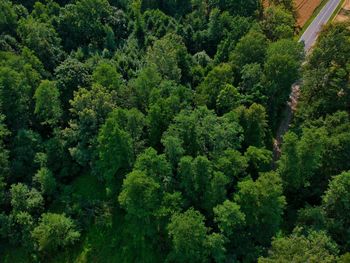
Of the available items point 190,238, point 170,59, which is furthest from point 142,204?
point 170,59

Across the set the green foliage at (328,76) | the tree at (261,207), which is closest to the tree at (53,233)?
the tree at (261,207)

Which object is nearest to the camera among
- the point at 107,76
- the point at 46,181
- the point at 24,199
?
the point at 24,199

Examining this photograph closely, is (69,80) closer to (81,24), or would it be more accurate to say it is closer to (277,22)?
(81,24)

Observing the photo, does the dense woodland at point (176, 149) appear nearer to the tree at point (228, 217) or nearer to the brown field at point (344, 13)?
the tree at point (228, 217)

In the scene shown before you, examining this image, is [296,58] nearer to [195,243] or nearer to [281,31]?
[281,31]

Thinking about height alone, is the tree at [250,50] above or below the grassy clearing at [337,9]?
below

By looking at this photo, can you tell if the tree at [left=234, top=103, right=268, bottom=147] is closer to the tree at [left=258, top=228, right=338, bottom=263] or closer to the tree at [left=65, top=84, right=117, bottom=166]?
the tree at [left=258, top=228, right=338, bottom=263]
